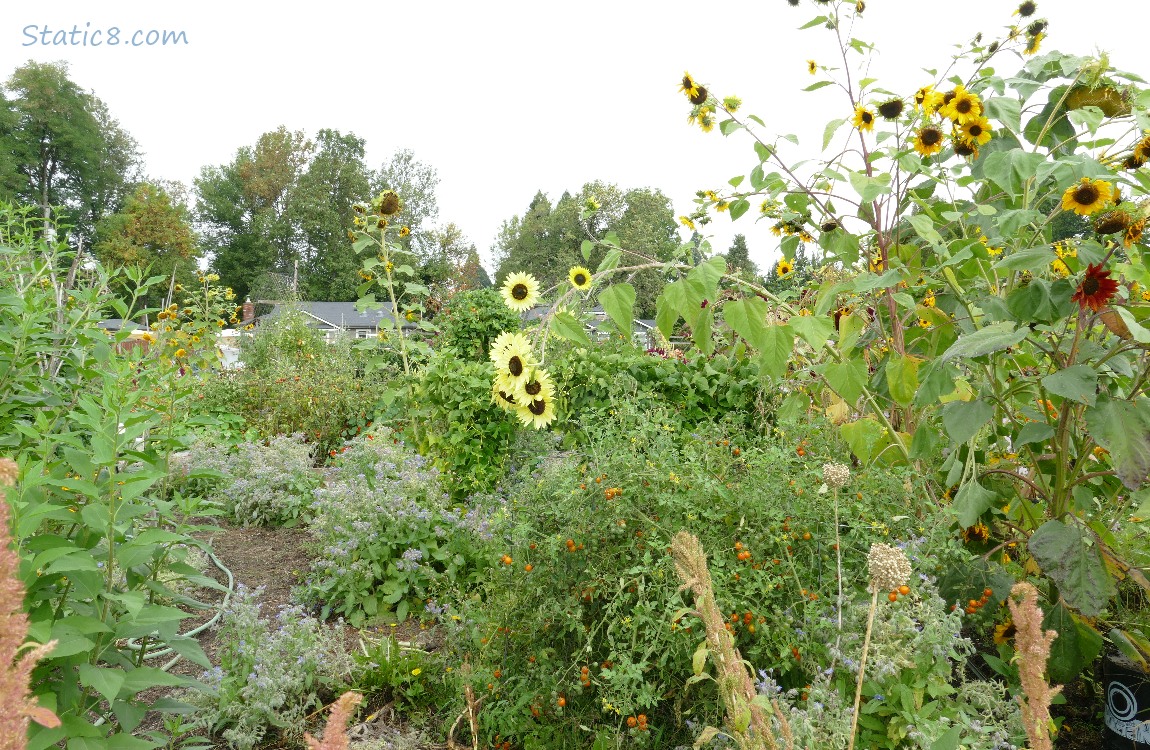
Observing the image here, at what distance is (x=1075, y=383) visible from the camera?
1550mm

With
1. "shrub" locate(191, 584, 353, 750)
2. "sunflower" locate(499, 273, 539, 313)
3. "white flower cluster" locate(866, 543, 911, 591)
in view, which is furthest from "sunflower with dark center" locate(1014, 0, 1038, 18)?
"shrub" locate(191, 584, 353, 750)

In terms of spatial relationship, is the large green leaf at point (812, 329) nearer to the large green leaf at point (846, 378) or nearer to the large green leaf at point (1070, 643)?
the large green leaf at point (846, 378)

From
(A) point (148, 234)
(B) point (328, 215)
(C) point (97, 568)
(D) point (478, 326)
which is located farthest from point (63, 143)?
(C) point (97, 568)

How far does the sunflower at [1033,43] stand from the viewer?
7.85 ft

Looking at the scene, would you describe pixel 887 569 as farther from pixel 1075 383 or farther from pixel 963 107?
pixel 963 107

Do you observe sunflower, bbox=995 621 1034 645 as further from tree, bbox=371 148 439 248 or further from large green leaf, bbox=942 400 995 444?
tree, bbox=371 148 439 248

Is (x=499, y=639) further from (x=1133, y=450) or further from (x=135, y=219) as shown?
(x=135, y=219)

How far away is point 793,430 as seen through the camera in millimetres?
2809

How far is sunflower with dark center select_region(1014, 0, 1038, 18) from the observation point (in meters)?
2.43

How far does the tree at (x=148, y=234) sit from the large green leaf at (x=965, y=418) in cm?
3130

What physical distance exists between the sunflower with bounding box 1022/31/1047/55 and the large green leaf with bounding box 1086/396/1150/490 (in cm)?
141

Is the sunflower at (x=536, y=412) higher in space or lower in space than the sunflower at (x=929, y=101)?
lower

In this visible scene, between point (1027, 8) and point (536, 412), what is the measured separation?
2185mm

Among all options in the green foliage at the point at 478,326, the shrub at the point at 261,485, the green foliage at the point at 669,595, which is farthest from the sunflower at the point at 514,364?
the green foliage at the point at 478,326
